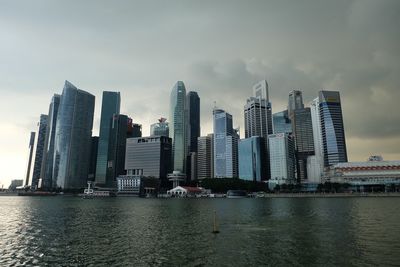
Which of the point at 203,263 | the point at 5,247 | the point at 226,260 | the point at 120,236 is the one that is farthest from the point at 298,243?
the point at 5,247

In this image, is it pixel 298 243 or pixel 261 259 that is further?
pixel 298 243

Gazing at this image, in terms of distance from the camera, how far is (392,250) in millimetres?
43844

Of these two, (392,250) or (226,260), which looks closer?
(226,260)

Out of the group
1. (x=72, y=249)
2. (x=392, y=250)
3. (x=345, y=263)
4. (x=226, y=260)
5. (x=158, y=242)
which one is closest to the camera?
(x=345, y=263)

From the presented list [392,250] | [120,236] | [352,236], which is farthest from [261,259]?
[120,236]

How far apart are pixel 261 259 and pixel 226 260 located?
14.8 feet

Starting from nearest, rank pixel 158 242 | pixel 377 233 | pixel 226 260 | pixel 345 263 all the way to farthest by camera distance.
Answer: pixel 345 263 < pixel 226 260 < pixel 158 242 < pixel 377 233

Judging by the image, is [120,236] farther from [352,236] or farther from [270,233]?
[352,236]

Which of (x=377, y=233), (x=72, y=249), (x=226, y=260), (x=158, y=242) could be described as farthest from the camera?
(x=377, y=233)

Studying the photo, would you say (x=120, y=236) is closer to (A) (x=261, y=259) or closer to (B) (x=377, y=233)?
(A) (x=261, y=259)

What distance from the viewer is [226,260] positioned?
131 feet

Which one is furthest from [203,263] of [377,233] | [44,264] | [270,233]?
[377,233]

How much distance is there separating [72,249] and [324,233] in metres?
44.3

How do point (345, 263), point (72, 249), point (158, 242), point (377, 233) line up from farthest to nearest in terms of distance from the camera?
point (377, 233), point (158, 242), point (72, 249), point (345, 263)
